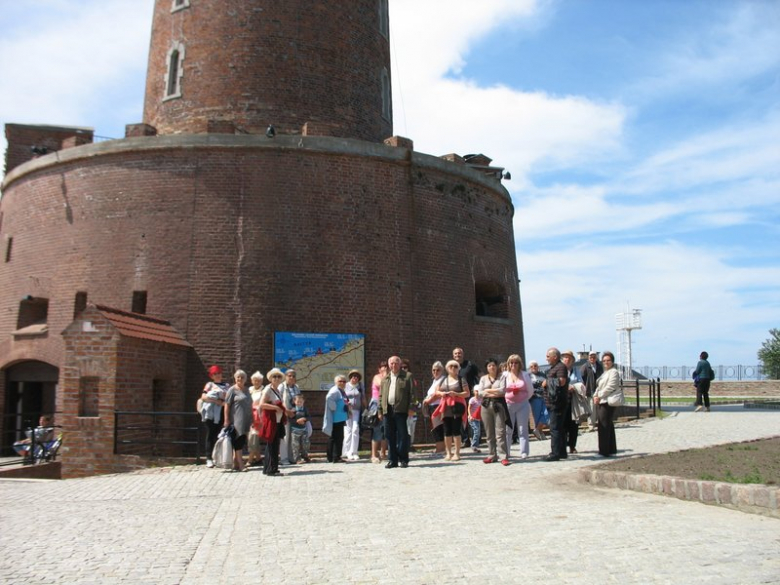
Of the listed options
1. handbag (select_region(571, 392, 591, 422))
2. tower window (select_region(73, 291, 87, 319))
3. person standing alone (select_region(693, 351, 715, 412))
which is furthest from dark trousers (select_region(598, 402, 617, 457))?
tower window (select_region(73, 291, 87, 319))

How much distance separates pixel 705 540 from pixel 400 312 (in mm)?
10753

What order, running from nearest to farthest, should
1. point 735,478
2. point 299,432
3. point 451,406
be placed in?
point 735,478 → point 451,406 → point 299,432

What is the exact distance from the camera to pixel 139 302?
15.6 meters

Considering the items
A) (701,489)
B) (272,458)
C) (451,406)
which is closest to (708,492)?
(701,489)

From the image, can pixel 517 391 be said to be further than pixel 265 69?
No

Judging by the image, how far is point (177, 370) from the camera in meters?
14.6

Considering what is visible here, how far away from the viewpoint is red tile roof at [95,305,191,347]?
13031 mm

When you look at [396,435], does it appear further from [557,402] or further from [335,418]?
[557,402]

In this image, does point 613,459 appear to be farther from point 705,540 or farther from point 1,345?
point 1,345

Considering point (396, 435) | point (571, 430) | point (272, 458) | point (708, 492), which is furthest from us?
point (571, 430)

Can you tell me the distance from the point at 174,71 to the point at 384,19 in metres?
5.99

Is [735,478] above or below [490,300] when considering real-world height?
below

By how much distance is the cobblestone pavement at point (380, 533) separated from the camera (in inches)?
203

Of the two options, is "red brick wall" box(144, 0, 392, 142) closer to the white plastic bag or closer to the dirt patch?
the white plastic bag
